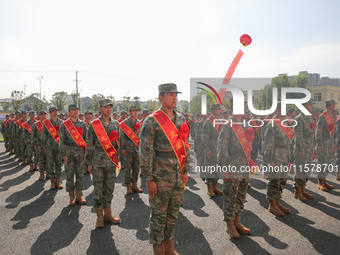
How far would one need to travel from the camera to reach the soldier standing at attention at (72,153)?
18.3 feet

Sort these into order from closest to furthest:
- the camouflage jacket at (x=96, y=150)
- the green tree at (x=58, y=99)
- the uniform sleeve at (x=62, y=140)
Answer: the camouflage jacket at (x=96, y=150) → the uniform sleeve at (x=62, y=140) → the green tree at (x=58, y=99)

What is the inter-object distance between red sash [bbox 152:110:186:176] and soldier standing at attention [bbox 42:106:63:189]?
464 centimetres

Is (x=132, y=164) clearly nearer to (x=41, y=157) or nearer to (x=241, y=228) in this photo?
(x=41, y=157)

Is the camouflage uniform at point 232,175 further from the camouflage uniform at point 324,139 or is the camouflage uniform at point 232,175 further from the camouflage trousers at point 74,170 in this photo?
the camouflage uniform at point 324,139

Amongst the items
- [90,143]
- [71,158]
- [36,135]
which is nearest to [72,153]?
[71,158]

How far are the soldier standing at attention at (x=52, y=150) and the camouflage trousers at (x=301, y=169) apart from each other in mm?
6252

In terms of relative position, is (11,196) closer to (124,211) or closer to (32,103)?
(124,211)

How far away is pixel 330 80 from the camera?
61781mm

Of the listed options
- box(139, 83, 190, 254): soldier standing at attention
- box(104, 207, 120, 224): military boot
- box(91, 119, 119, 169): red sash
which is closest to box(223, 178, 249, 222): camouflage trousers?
box(139, 83, 190, 254): soldier standing at attention

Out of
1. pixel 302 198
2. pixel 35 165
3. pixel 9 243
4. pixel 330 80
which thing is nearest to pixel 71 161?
pixel 9 243

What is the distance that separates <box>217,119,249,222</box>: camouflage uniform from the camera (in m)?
3.95

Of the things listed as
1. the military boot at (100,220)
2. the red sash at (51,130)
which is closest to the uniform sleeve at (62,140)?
the red sash at (51,130)

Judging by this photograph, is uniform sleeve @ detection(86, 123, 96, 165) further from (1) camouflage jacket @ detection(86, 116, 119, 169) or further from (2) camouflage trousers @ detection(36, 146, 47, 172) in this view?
(2) camouflage trousers @ detection(36, 146, 47, 172)

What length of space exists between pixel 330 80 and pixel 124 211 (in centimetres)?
7222
